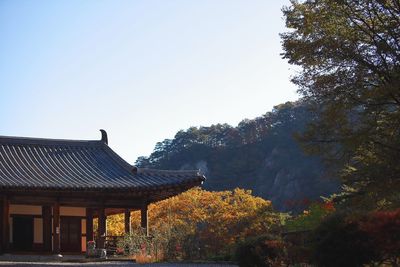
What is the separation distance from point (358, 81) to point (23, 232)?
1718cm

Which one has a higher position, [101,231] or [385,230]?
[101,231]

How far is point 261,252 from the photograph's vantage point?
13.8 metres

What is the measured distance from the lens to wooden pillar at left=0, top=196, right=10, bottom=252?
25.1m

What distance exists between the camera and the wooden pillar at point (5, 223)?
82.3 feet

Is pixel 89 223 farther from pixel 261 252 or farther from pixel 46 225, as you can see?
pixel 261 252

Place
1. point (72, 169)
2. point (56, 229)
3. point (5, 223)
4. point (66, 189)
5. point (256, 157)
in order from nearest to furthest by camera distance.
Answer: point (66, 189), point (5, 223), point (56, 229), point (72, 169), point (256, 157)

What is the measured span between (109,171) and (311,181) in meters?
44.3

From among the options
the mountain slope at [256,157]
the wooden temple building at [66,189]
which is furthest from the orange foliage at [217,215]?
the mountain slope at [256,157]

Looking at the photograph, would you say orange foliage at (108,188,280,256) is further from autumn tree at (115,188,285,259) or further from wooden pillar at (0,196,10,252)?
wooden pillar at (0,196,10,252)

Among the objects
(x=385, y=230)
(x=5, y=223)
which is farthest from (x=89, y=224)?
(x=385, y=230)

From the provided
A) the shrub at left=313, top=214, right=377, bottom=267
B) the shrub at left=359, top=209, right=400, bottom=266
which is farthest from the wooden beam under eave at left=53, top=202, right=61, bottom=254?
the shrub at left=359, top=209, right=400, bottom=266

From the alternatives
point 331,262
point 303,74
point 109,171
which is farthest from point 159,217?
point 331,262

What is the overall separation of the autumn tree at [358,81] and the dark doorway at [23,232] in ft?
49.2

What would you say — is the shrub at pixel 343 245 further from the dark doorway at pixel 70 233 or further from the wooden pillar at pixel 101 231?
the dark doorway at pixel 70 233
